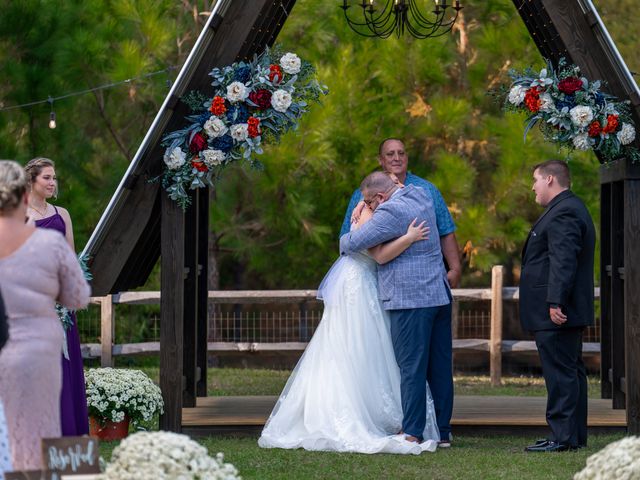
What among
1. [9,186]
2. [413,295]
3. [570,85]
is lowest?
[413,295]

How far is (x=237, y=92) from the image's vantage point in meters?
7.80

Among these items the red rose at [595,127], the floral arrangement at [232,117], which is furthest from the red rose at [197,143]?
the red rose at [595,127]

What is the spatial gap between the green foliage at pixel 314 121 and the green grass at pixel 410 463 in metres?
5.69

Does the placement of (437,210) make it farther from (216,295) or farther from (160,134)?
(216,295)

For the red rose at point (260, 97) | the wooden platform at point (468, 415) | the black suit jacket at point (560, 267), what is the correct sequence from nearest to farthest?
the black suit jacket at point (560, 267) < the red rose at point (260, 97) < the wooden platform at point (468, 415)

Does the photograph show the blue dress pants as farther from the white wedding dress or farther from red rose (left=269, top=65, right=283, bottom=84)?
red rose (left=269, top=65, right=283, bottom=84)

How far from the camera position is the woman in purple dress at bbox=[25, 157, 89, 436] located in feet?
24.1

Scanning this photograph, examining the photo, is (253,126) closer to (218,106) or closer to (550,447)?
(218,106)

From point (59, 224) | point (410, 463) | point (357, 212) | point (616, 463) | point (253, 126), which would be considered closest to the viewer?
point (616, 463)

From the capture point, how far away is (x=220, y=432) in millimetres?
8445

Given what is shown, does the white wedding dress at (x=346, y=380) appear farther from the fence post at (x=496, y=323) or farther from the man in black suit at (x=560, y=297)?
the fence post at (x=496, y=323)

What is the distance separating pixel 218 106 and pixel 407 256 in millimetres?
1518

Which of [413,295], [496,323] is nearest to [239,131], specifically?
[413,295]

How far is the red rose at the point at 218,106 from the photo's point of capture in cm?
784
